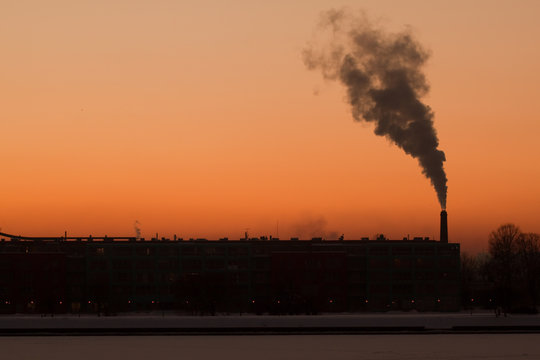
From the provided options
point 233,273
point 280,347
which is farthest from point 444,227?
point 280,347

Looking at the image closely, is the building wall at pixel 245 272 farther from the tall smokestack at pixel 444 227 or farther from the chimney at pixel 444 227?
the tall smokestack at pixel 444 227

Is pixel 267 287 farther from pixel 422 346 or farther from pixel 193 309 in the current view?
pixel 422 346

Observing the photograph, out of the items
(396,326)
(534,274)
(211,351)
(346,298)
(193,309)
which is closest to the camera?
(211,351)

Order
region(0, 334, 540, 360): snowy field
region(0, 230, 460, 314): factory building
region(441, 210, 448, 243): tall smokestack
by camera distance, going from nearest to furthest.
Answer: region(0, 334, 540, 360): snowy field
region(441, 210, 448, 243): tall smokestack
region(0, 230, 460, 314): factory building

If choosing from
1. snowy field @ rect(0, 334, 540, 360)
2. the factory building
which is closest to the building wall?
the factory building

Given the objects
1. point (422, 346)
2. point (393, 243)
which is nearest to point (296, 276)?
point (393, 243)

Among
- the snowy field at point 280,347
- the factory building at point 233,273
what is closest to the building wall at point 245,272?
the factory building at point 233,273

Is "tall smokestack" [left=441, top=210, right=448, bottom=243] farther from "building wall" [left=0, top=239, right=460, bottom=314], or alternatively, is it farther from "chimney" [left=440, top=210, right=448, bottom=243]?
"building wall" [left=0, top=239, right=460, bottom=314]

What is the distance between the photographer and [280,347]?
79750 mm

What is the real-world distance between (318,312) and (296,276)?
1384 centimetres

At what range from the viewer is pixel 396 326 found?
4333 inches

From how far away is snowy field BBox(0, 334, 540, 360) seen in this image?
7112 cm

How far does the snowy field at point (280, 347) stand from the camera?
71.1 meters

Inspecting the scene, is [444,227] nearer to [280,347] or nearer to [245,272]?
[245,272]
